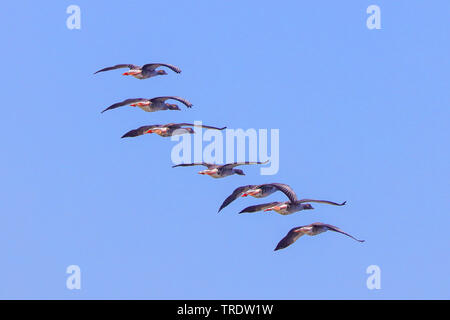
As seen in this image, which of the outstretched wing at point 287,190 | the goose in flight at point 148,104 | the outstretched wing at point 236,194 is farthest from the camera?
the goose in flight at point 148,104

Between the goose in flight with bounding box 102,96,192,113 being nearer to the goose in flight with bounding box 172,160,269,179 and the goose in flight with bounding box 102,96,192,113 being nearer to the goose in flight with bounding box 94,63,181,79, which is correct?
the goose in flight with bounding box 94,63,181,79

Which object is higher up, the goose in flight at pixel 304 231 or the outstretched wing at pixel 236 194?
the outstretched wing at pixel 236 194

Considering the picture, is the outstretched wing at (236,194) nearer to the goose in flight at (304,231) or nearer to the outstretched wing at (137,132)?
the goose in flight at (304,231)

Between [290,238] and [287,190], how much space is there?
7.19 feet

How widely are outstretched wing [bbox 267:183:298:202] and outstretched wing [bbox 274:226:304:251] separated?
5.50 feet

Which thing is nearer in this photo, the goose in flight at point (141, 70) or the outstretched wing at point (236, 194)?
the outstretched wing at point (236, 194)

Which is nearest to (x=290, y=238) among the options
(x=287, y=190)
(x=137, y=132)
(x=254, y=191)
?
(x=287, y=190)

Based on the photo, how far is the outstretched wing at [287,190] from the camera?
49.1 m

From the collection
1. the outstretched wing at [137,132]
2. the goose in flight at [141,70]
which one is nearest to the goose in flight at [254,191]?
the outstretched wing at [137,132]

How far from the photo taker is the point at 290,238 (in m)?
50.4

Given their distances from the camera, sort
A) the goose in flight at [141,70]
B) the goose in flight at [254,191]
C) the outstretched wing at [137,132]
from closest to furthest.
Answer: the goose in flight at [254,191]
the goose in flight at [141,70]
the outstretched wing at [137,132]

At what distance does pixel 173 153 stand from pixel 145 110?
2.67 meters

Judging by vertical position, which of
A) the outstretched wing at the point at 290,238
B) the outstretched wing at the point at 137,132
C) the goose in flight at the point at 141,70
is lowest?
the outstretched wing at the point at 290,238
